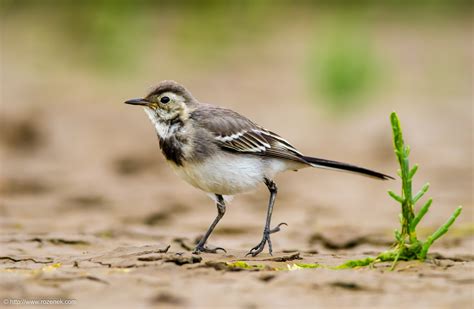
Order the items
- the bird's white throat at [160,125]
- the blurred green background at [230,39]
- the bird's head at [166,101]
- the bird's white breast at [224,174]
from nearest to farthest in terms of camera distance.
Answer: the bird's white breast at [224,174] → the bird's white throat at [160,125] → the bird's head at [166,101] → the blurred green background at [230,39]

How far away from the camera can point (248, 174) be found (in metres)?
7.82

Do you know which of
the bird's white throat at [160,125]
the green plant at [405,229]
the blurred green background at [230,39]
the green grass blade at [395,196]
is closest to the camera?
the green grass blade at [395,196]

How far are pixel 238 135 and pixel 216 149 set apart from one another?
353 mm

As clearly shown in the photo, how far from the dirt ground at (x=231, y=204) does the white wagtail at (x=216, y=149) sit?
0.59m

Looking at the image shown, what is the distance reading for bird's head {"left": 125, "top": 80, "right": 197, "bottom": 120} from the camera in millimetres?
7938

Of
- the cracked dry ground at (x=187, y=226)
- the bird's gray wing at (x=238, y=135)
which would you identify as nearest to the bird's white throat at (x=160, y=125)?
the bird's gray wing at (x=238, y=135)

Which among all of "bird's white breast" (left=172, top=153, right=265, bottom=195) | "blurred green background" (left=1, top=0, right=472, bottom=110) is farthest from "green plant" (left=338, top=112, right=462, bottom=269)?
"blurred green background" (left=1, top=0, right=472, bottom=110)

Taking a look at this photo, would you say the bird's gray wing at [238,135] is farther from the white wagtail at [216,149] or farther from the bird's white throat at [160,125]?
the bird's white throat at [160,125]

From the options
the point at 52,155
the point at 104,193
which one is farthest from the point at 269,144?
the point at 52,155

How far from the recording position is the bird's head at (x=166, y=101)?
7.94 m

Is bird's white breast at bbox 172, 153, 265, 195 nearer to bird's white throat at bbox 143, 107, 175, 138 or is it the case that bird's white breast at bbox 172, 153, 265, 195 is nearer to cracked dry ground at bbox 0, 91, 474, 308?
bird's white throat at bbox 143, 107, 175, 138

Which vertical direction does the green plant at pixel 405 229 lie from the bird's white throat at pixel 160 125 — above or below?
below

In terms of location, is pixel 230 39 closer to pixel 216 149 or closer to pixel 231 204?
pixel 231 204

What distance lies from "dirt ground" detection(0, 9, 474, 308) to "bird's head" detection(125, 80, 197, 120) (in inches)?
47.4
